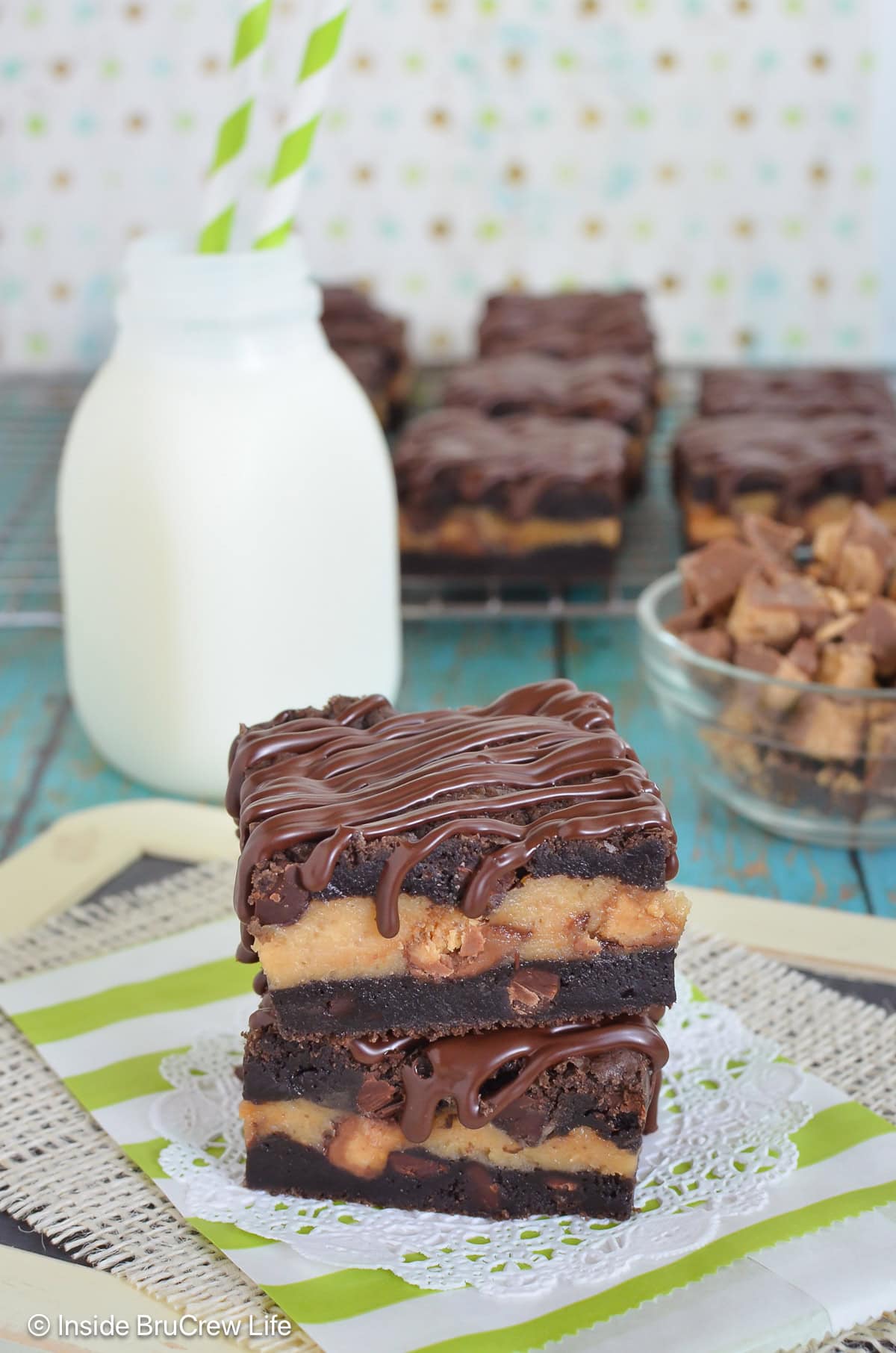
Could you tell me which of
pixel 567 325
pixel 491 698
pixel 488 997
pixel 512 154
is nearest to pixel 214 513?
pixel 491 698

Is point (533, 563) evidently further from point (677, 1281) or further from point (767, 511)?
point (677, 1281)

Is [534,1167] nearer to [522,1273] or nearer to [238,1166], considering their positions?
[522,1273]

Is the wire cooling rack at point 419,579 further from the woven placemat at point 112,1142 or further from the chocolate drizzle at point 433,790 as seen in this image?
the chocolate drizzle at point 433,790

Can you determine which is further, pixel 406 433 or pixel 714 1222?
pixel 406 433

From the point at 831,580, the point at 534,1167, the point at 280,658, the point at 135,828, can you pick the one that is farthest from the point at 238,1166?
the point at 831,580

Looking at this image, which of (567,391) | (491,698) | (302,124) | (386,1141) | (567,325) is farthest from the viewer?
(567,325)
